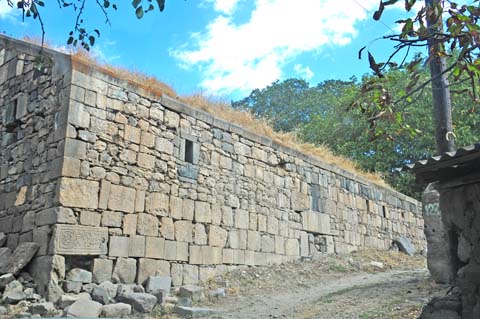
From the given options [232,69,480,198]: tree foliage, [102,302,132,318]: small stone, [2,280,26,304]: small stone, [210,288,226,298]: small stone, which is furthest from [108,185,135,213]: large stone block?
[232,69,480,198]: tree foliage

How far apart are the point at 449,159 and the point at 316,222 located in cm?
757

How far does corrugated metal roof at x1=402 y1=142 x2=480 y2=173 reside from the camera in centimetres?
429

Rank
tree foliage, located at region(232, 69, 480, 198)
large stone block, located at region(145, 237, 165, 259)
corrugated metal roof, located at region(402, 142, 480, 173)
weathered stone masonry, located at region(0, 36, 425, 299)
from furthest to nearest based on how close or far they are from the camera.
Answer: tree foliage, located at region(232, 69, 480, 198)
large stone block, located at region(145, 237, 165, 259)
weathered stone masonry, located at region(0, 36, 425, 299)
corrugated metal roof, located at region(402, 142, 480, 173)

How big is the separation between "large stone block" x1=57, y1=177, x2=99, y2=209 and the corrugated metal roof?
182 inches

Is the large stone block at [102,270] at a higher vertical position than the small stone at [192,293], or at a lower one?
higher

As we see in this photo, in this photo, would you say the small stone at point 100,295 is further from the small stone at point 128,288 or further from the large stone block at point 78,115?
the large stone block at point 78,115

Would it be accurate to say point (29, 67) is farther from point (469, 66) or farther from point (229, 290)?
point (469, 66)

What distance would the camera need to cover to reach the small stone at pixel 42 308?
636 centimetres

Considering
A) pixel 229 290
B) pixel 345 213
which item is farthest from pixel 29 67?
pixel 345 213

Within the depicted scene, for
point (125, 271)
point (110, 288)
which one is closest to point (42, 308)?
point (110, 288)

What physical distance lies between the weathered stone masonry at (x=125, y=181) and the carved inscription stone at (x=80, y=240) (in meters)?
0.01

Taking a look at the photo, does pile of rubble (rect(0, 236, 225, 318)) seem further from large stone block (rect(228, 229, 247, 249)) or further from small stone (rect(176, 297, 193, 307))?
large stone block (rect(228, 229, 247, 249))

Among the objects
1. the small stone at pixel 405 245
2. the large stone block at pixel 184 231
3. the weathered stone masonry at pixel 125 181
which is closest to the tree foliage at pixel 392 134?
the small stone at pixel 405 245

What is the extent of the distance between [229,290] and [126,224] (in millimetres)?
2247
